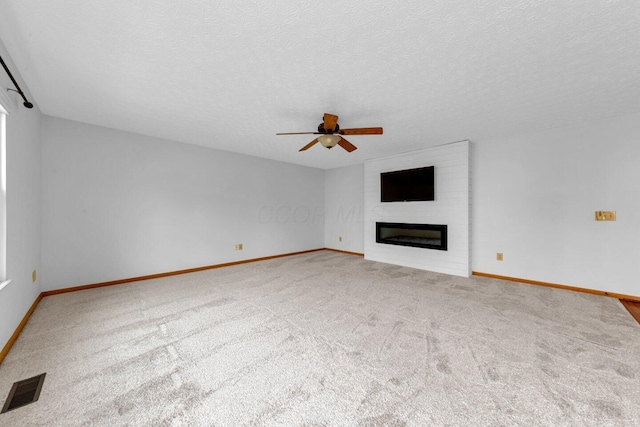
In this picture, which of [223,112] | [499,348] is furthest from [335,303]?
[223,112]

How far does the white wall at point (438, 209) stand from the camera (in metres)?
4.08

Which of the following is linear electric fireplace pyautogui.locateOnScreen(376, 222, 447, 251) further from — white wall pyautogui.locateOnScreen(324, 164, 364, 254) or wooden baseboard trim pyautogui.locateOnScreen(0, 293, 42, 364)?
wooden baseboard trim pyautogui.locateOnScreen(0, 293, 42, 364)

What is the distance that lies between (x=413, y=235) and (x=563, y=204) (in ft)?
7.48

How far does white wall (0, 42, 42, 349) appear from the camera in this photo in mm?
1956

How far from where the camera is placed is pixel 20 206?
89.1 inches

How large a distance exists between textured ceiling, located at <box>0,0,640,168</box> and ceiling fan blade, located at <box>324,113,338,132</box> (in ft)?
0.57

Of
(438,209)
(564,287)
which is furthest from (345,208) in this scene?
(564,287)

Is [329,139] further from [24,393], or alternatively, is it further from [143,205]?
[143,205]

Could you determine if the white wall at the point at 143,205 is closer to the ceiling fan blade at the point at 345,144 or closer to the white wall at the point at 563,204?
the ceiling fan blade at the point at 345,144

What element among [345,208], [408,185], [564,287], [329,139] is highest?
[329,139]

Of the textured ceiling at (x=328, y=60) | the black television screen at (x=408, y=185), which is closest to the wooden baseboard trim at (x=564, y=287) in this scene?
the black television screen at (x=408, y=185)

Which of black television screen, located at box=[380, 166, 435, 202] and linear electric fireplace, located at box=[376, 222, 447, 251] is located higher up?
black television screen, located at box=[380, 166, 435, 202]

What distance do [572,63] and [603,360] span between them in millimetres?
2336

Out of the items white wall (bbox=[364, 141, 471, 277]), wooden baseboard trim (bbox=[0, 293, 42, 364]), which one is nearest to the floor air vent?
wooden baseboard trim (bbox=[0, 293, 42, 364])
